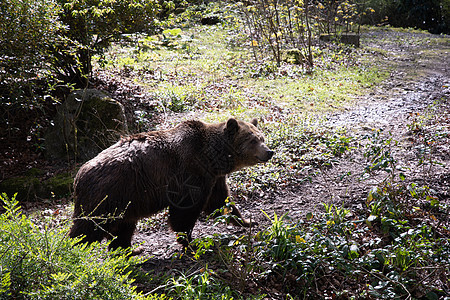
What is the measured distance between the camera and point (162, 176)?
16.0ft

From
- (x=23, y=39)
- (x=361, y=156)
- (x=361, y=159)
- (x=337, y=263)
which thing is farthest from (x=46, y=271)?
(x=23, y=39)

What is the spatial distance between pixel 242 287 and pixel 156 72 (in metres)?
11.6

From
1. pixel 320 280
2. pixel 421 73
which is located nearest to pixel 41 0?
pixel 320 280

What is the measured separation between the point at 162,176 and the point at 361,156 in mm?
4508

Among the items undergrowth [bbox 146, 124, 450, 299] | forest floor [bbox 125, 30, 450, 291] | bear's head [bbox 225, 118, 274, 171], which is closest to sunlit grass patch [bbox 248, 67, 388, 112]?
forest floor [bbox 125, 30, 450, 291]

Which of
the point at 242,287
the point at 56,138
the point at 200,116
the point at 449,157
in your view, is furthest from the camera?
the point at 200,116

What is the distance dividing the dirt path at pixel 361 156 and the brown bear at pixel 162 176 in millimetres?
630

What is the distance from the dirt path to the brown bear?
630 mm

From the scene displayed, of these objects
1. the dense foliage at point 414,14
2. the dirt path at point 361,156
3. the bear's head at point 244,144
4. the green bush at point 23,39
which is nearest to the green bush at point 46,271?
the dirt path at point 361,156

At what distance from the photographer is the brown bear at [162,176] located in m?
4.36

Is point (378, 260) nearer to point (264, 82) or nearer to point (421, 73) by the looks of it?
point (264, 82)

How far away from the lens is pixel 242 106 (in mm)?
10555

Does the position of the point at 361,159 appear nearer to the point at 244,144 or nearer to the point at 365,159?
the point at 365,159

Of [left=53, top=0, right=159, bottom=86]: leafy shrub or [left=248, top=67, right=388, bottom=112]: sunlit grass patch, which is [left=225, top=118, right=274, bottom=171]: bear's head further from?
[left=248, top=67, right=388, bottom=112]: sunlit grass patch
